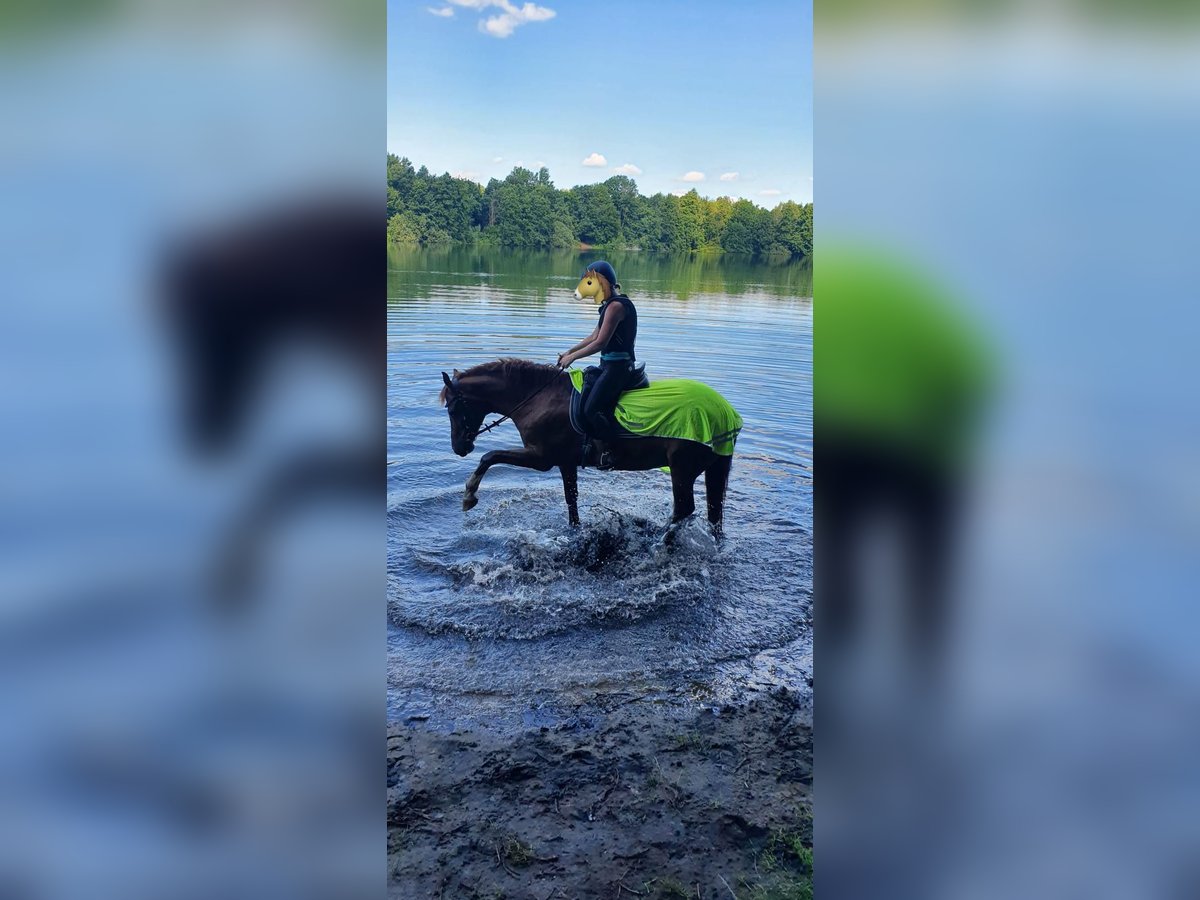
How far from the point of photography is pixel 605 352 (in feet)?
15.9

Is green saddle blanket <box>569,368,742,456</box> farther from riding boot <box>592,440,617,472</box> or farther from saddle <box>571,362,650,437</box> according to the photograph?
riding boot <box>592,440,617,472</box>

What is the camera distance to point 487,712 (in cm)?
333

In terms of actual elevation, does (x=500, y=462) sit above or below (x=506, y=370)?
below

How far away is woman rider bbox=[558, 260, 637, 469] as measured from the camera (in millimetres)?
4621

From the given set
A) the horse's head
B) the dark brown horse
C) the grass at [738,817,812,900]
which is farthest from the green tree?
the grass at [738,817,812,900]

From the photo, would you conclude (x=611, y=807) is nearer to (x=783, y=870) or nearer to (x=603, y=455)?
(x=783, y=870)

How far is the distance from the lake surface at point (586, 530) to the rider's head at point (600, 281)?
0.22 m

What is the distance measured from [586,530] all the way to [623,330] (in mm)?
1445
